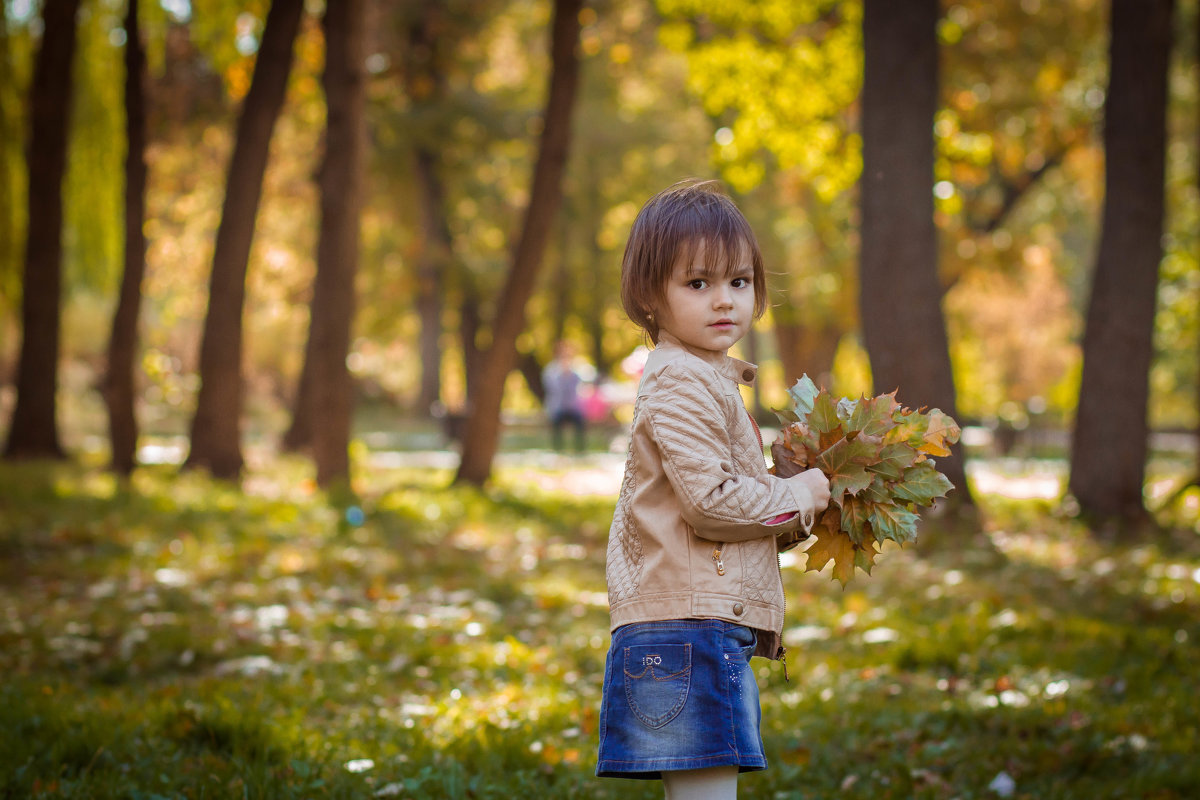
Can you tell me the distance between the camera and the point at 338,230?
13.4m

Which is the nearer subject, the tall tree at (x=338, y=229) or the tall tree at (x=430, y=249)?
the tall tree at (x=338, y=229)

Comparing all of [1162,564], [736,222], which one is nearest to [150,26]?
[1162,564]

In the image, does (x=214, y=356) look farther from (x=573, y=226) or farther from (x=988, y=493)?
(x=573, y=226)

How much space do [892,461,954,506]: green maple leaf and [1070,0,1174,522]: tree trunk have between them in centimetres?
874

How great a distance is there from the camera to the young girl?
9.03 feet

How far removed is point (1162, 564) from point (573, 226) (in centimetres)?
2507

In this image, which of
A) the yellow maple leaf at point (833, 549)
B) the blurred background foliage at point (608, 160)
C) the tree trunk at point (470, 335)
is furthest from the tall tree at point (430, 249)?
the yellow maple leaf at point (833, 549)

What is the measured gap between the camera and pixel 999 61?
1722cm

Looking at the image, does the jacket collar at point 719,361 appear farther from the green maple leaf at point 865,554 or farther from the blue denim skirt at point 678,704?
the blue denim skirt at point 678,704

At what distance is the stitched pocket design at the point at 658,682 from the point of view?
2754 mm

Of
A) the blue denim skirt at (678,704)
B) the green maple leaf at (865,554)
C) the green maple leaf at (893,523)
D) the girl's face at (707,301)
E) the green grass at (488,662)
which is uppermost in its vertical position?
the girl's face at (707,301)

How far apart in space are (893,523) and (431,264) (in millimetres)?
28133

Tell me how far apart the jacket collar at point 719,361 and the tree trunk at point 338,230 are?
10.8 meters

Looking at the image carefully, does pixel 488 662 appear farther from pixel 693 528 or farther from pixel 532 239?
pixel 532 239
